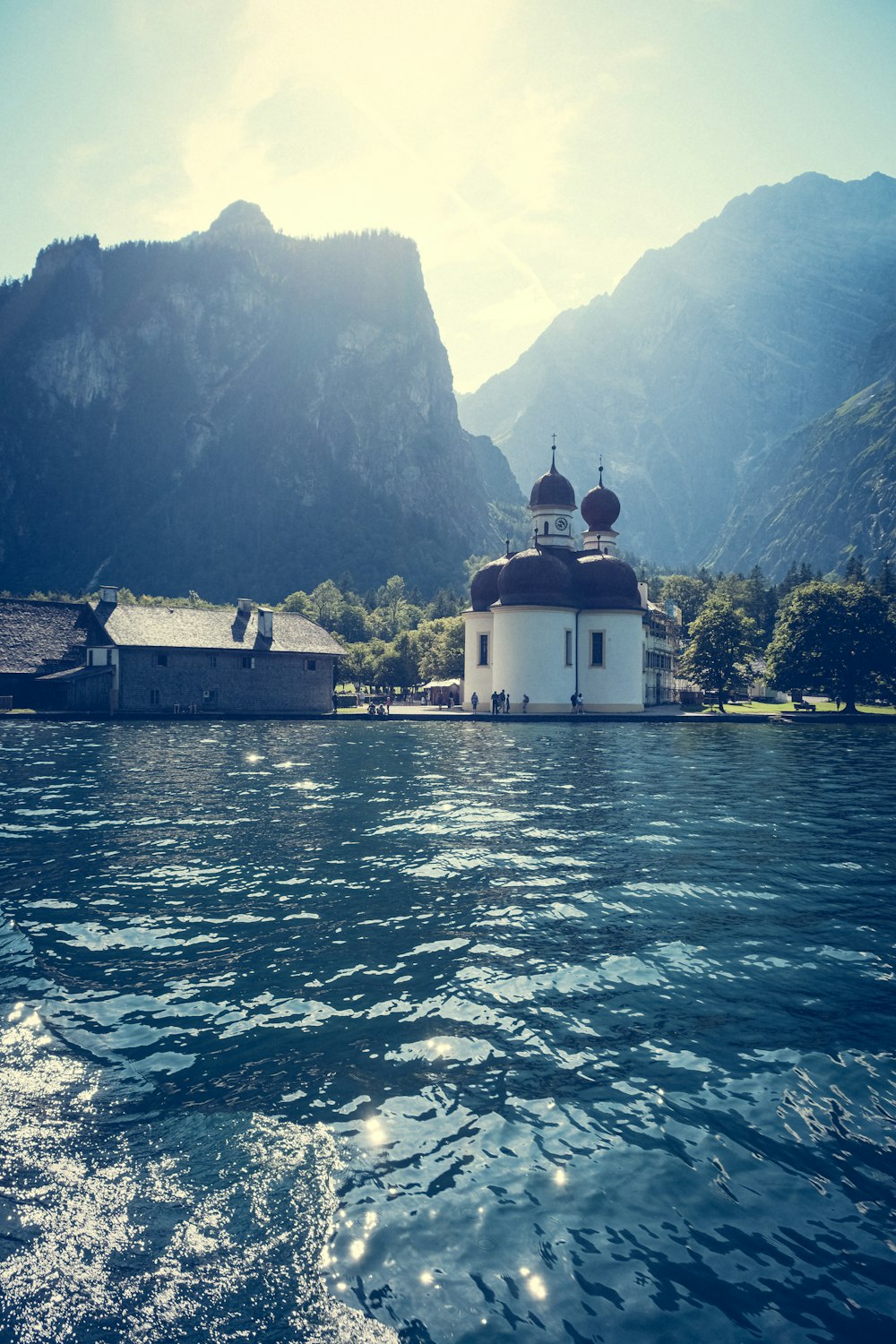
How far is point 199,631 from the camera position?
68812 millimetres

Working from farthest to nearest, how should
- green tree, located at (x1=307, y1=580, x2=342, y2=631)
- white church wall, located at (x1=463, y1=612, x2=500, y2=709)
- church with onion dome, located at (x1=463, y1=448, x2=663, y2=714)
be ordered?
green tree, located at (x1=307, y1=580, x2=342, y2=631), white church wall, located at (x1=463, y1=612, x2=500, y2=709), church with onion dome, located at (x1=463, y1=448, x2=663, y2=714)

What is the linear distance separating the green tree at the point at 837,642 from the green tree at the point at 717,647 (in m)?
3.79

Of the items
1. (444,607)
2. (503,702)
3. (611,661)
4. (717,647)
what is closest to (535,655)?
(503,702)

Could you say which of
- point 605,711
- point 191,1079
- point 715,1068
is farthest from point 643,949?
point 605,711

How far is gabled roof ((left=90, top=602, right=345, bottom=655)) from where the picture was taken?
65.6 m

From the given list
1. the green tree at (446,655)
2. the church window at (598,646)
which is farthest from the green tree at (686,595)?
the church window at (598,646)

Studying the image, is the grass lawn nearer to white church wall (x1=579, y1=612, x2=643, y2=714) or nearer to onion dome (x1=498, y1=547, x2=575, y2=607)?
white church wall (x1=579, y1=612, x2=643, y2=714)

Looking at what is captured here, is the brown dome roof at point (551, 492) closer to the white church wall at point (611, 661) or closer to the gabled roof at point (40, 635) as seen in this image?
the white church wall at point (611, 661)

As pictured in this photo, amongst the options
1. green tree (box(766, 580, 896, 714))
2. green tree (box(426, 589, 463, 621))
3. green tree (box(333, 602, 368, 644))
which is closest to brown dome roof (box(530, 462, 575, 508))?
green tree (box(766, 580, 896, 714))

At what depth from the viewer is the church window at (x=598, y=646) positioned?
233ft

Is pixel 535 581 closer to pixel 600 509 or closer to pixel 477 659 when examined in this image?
pixel 477 659

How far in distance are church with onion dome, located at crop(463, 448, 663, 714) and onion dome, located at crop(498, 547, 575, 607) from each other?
0.23 ft

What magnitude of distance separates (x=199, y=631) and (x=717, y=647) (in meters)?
44.0

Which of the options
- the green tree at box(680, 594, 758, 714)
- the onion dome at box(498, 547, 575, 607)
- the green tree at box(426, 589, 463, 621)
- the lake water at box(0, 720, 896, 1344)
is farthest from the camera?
the green tree at box(426, 589, 463, 621)
